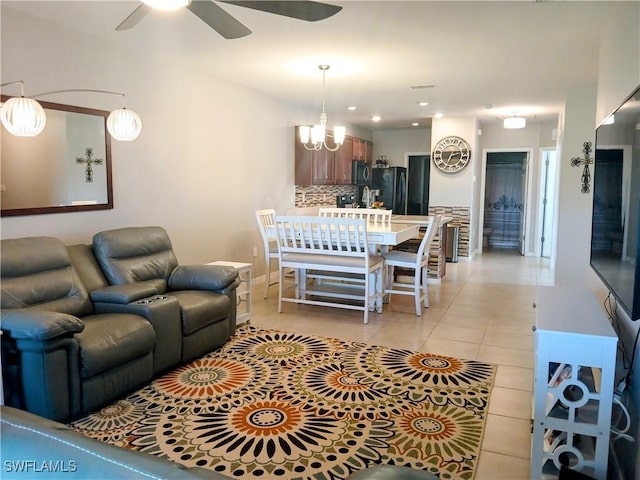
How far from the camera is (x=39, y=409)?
7.50 feet

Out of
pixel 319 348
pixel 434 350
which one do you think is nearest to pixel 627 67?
pixel 434 350

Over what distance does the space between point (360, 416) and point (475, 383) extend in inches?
35.1

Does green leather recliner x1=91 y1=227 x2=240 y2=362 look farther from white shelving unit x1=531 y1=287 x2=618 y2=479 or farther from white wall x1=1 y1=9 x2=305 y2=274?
white shelving unit x1=531 y1=287 x2=618 y2=479

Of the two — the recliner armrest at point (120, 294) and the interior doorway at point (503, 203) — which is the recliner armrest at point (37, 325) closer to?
the recliner armrest at point (120, 294)

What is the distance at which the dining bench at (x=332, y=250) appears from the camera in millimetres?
4230

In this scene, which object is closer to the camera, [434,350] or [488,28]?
[488,28]

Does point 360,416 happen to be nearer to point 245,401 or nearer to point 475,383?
point 245,401

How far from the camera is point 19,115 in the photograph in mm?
2695

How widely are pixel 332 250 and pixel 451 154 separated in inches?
173

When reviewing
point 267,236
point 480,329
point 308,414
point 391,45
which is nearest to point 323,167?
point 267,236

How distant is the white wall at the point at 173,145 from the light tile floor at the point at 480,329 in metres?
1.07

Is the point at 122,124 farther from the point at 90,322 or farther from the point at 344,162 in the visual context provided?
the point at 344,162

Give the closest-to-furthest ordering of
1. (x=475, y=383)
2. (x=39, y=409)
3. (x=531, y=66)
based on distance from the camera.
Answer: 1. (x=39, y=409)
2. (x=475, y=383)
3. (x=531, y=66)

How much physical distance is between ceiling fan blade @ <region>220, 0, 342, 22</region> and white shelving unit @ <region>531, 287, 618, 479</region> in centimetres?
174
